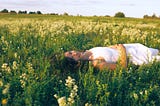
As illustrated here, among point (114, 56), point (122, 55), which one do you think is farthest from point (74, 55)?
point (122, 55)

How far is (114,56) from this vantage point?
32.2ft

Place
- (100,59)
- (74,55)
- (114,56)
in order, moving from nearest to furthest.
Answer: (100,59)
(74,55)
(114,56)

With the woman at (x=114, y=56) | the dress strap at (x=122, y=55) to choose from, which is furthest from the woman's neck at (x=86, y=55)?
the dress strap at (x=122, y=55)

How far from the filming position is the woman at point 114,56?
9.35 m

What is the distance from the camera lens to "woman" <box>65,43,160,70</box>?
935cm

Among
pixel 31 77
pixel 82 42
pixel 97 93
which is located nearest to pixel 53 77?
pixel 31 77

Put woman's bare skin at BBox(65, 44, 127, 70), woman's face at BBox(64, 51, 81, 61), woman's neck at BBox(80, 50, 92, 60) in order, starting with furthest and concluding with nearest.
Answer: woman's neck at BBox(80, 50, 92, 60)
woman's face at BBox(64, 51, 81, 61)
woman's bare skin at BBox(65, 44, 127, 70)

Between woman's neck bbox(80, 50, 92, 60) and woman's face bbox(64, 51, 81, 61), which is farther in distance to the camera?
woman's neck bbox(80, 50, 92, 60)

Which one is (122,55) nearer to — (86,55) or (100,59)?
(100,59)

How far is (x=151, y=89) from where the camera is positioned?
297 inches

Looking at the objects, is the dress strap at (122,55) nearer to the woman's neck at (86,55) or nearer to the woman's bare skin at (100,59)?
the woman's bare skin at (100,59)

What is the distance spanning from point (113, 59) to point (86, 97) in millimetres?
2401

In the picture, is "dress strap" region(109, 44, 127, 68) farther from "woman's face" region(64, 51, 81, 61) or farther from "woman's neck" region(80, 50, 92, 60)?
"woman's face" region(64, 51, 81, 61)

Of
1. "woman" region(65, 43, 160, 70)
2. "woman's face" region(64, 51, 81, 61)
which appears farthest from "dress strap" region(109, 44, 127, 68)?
"woman's face" region(64, 51, 81, 61)
